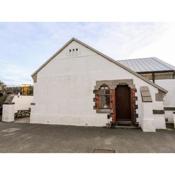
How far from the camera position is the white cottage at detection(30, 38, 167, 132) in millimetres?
10031

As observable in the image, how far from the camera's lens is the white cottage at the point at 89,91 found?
10031 mm

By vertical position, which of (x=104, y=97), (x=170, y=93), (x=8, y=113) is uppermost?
(x=170, y=93)

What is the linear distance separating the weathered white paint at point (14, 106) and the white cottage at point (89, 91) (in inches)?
95.6

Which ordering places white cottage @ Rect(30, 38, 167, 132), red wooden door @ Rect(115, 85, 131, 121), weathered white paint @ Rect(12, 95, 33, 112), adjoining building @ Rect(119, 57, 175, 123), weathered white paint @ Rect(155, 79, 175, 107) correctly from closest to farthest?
white cottage @ Rect(30, 38, 167, 132), red wooden door @ Rect(115, 85, 131, 121), adjoining building @ Rect(119, 57, 175, 123), weathered white paint @ Rect(155, 79, 175, 107), weathered white paint @ Rect(12, 95, 33, 112)

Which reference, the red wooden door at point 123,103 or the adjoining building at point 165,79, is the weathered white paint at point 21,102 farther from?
the adjoining building at point 165,79

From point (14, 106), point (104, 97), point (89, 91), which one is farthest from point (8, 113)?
point (104, 97)

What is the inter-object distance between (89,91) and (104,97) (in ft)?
3.92

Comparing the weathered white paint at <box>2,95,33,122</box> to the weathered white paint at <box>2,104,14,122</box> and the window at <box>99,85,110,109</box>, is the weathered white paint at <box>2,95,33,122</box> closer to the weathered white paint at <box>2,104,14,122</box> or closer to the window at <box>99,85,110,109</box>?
the weathered white paint at <box>2,104,14,122</box>

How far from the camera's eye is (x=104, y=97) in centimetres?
1095

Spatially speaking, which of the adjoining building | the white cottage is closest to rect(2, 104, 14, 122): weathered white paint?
the white cottage

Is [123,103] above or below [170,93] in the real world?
below

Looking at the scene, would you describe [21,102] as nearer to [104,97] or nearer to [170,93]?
[104,97]

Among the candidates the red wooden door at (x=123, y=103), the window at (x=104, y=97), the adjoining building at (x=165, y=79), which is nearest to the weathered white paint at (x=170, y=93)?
the adjoining building at (x=165, y=79)

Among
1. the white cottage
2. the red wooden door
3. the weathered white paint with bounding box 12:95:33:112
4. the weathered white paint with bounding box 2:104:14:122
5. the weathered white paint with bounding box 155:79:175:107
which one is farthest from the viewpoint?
the weathered white paint with bounding box 12:95:33:112
